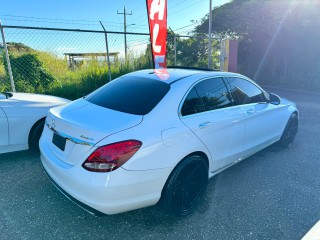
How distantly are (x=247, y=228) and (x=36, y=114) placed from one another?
125 inches

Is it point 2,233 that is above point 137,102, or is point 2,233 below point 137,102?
below

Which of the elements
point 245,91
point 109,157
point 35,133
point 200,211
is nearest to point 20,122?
point 35,133

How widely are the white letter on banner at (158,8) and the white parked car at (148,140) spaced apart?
13.2 ft

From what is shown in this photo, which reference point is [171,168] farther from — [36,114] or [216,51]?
[216,51]

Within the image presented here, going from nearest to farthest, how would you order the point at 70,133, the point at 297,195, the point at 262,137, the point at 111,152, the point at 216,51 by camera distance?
the point at 111,152, the point at 70,133, the point at 297,195, the point at 262,137, the point at 216,51

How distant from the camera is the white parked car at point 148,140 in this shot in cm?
204

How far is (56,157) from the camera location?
2.36 metres

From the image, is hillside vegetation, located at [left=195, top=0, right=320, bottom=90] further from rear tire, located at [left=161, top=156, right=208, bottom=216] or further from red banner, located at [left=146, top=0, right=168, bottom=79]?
rear tire, located at [left=161, top=156, right=208, bottom=216]

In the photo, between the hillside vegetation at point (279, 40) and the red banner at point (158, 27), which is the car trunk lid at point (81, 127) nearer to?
the red banner at point (158, 27)

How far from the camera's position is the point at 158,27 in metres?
6.86

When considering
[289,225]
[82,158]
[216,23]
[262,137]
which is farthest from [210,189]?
[216,23]

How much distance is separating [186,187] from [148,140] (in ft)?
2.51

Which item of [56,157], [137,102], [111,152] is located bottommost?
[56,157]

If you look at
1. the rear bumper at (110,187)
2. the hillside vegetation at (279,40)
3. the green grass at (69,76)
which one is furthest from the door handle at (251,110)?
the hillside vegetation at (279,40)
